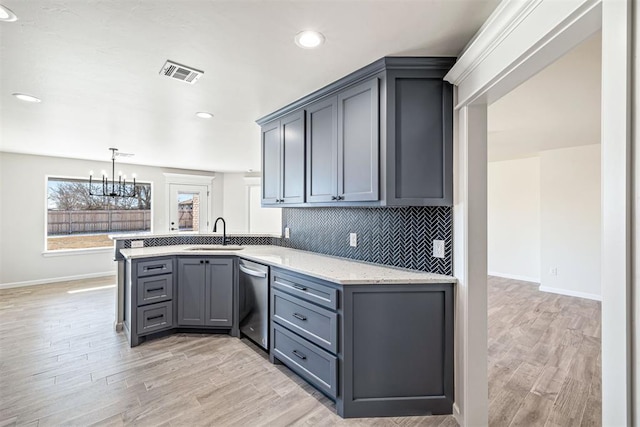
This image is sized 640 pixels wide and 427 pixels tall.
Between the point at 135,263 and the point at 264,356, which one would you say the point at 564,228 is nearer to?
the point at 264,356

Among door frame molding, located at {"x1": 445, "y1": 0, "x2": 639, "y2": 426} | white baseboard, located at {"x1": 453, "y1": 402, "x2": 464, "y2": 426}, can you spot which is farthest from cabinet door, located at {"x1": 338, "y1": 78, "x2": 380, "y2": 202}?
white baseboard, located at {"x1": 453, "y1": 402, "x2": 464, "y2": 426}

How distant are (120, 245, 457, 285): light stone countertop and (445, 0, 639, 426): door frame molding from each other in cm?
32

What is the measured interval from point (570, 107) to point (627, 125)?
2.91 meters

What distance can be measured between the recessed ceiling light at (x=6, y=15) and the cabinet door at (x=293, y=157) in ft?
6.33

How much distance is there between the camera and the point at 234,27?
1.71m

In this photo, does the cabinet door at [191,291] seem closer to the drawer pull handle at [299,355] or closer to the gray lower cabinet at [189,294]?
the gray lower cabinet at [189,294]

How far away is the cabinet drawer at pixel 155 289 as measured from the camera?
3104 mm

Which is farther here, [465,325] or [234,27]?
[465,325]

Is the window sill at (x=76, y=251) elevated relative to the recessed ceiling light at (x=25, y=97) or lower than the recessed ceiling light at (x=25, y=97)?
lower

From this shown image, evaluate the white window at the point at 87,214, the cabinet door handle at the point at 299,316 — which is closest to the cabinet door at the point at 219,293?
the cabinet door handle at the point at 299,316

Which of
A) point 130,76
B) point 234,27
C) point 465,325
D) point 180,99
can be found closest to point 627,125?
point 465,325

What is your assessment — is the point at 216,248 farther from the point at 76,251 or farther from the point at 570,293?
the point at 570,293

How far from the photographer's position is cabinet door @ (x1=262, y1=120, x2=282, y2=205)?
3213 mm

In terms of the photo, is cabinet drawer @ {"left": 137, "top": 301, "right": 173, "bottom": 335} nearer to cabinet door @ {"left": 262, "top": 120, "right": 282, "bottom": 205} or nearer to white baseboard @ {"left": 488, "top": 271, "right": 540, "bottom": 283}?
cabinet door @ {"left": 262, "top": 120, "right": 282, "bottom": 205}
